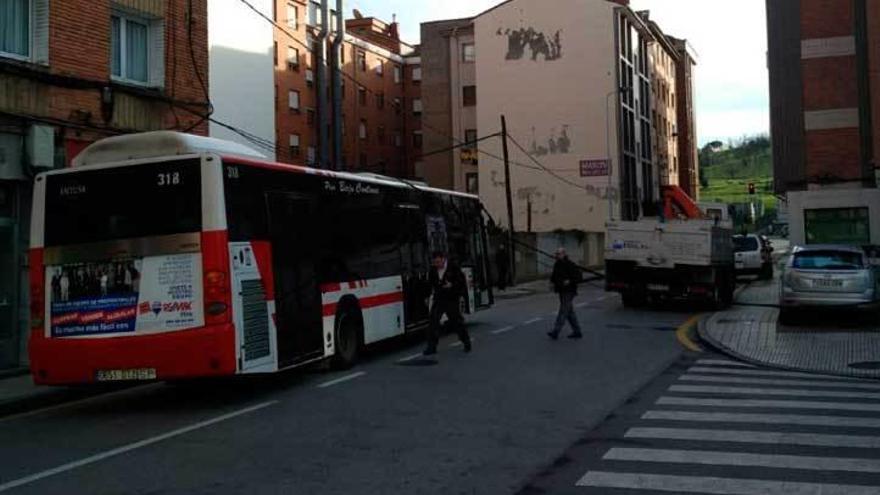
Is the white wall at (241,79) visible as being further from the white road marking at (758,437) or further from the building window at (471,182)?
the white road marking at (758,437)

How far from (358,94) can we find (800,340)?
48616mm

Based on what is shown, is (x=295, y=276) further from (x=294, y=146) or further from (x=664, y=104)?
(x=664, y=104)

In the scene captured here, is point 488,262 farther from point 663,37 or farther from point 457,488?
point 663,37

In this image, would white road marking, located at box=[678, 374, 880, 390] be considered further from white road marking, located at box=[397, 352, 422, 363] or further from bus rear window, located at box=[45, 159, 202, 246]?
bus rear window, located at box=[45, 159, 202, 246]

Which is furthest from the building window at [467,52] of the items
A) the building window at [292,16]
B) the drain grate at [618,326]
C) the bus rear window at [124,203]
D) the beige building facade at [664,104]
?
the bus rear window at [124,203]

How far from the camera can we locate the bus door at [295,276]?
1028 centimetres

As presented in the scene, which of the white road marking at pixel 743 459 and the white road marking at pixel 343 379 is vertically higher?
the white road marking at pixel 343 379

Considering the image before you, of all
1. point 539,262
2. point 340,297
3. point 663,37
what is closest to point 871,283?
point 340,297

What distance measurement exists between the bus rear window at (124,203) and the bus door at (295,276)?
1.12 metres

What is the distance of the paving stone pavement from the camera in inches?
485

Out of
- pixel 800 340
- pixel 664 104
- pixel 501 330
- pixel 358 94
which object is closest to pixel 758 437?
pixel 800 340

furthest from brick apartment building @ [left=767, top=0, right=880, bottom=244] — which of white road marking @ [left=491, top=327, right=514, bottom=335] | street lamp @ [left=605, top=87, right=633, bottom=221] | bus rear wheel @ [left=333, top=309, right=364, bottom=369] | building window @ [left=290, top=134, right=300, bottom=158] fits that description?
building window @ [left=290, top=134, right=300, bottom=158]

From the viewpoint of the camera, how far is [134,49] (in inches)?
599

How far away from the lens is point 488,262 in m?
19.0
